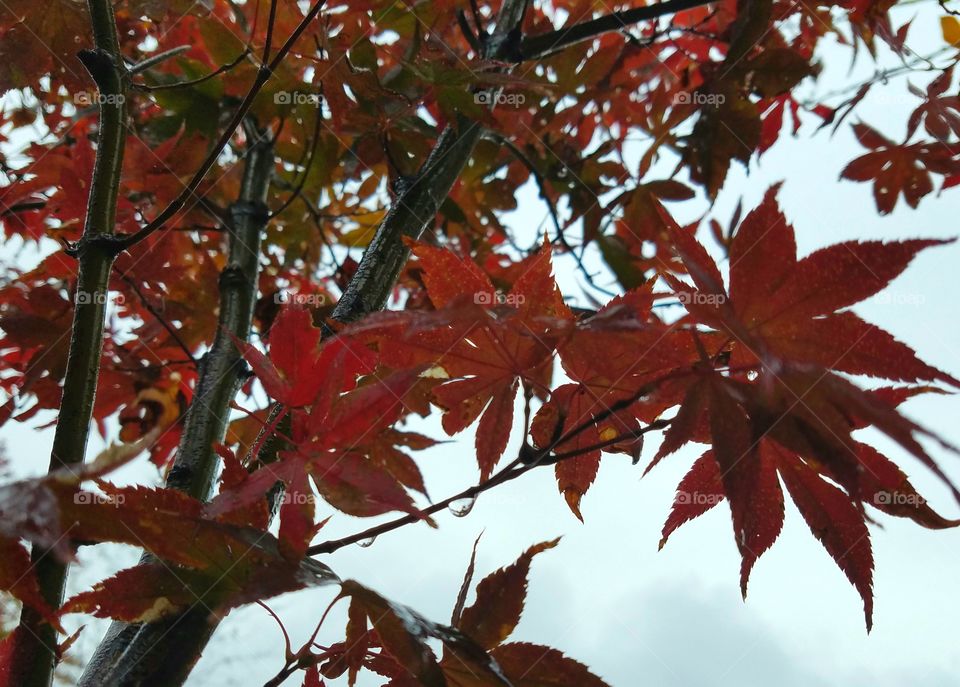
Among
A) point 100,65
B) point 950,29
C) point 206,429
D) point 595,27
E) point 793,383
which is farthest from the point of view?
point 950,29

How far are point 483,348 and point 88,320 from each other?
0.38m

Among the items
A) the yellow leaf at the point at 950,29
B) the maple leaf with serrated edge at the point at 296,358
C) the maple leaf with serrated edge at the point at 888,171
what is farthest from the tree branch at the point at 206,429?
the yellow leaf at the point at 950,29

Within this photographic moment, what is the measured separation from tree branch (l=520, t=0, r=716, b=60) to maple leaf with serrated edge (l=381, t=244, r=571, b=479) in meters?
0.58

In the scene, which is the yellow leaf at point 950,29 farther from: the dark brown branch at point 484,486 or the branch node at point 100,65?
the branch node at point 100,65

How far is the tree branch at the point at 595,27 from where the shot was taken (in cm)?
110

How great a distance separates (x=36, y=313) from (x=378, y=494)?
0.95 metres

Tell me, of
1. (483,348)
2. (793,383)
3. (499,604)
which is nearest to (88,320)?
(483,348)

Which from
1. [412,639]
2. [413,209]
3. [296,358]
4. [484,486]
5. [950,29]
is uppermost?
[950,29]

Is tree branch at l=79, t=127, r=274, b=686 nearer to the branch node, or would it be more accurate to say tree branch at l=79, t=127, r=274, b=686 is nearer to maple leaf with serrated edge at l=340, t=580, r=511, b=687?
maple leaf with serrated edge at l=340, t=580, r=511, b=687

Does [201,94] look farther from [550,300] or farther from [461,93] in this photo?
[550,300]

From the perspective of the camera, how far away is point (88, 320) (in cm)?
69

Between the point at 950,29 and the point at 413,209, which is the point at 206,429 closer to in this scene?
the point at 413,209

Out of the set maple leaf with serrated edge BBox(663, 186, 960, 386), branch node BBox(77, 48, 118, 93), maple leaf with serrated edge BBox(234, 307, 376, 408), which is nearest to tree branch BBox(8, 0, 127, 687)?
branch node BBox(77, 48, 118, 93)

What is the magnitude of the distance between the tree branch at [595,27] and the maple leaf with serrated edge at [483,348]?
0.58 meters
